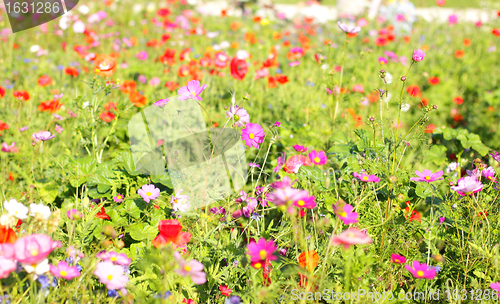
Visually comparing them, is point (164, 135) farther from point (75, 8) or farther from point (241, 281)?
point (75, 8)

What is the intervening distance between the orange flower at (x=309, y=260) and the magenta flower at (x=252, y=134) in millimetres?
459

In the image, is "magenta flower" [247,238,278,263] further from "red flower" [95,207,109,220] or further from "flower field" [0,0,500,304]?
"red flower" [95,207,109,220]

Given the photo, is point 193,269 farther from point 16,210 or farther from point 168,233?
point 16,210

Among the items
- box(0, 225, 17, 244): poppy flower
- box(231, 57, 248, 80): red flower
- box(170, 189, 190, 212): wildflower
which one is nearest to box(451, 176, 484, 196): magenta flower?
box(170, 189, 190, 212): wildflower

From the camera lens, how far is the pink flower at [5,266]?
882 mm

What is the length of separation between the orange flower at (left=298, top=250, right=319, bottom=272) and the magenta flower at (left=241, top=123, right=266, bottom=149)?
0.46 meters

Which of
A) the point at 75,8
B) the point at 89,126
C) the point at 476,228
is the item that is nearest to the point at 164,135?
the point at 89,126

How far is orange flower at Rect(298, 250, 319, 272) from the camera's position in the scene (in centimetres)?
111

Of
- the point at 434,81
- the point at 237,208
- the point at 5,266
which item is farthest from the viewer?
the point at 434,81

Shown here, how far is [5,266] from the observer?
89cm

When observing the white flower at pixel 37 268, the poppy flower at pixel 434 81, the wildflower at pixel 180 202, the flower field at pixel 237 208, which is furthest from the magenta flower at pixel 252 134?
the poppy flower at pixel 434 81

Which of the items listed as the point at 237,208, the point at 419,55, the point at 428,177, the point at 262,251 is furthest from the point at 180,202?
the point at 419,55

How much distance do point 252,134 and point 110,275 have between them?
0.71m

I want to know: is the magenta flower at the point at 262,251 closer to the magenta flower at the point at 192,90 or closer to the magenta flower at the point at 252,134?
the magenta flower at the point at 252,134
